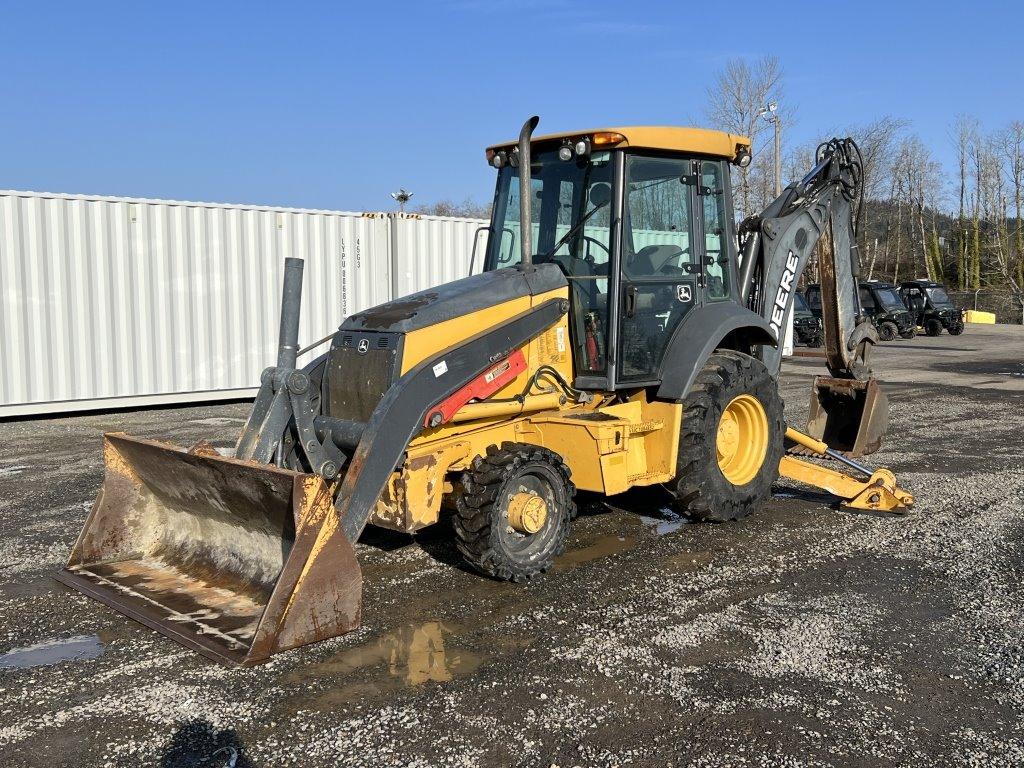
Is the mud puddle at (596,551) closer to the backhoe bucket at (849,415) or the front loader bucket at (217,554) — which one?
the front loader bucket at (217,554)

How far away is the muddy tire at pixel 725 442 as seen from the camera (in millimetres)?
6039

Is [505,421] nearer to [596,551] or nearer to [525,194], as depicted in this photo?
[596,551]

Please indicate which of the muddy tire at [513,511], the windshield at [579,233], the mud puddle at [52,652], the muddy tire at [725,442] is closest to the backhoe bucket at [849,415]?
the muddy tire at [725,442]

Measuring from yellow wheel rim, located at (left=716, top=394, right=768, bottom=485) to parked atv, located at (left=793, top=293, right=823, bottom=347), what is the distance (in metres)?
19.0

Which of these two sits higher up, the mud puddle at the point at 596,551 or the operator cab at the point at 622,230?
the operator cab at the point at 622,230

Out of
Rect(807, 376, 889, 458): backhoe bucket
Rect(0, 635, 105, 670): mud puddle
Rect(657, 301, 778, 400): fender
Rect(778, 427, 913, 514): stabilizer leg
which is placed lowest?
Rect(0, 635, 105, 670): mud puddle

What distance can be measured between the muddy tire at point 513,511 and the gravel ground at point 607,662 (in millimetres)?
209

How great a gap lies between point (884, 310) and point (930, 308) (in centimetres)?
328

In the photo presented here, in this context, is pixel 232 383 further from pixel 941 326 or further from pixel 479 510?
pixel 941 326

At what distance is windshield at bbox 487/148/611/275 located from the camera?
5824 millimetres

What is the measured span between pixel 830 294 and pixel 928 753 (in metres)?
4.97

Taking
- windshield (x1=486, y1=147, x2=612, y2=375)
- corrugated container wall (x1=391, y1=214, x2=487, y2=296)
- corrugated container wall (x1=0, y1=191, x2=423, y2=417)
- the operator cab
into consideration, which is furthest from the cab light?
corrugated container wall (x1=391, y1=214, x2=487, y2=296)

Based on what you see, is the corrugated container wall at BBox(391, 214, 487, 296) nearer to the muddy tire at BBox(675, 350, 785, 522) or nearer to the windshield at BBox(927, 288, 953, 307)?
the muddy tire at BBox(675, 350, 785, 522)

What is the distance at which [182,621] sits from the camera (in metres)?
4.53
